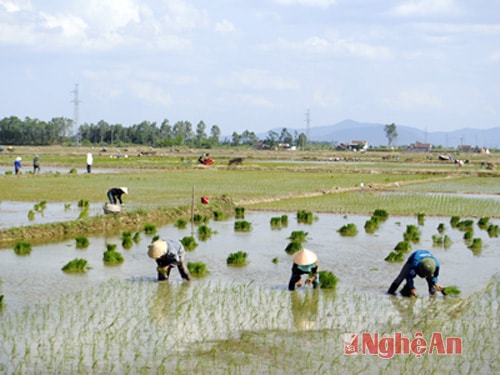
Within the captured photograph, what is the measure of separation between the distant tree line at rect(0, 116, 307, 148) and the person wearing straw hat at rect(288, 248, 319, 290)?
9033 cm

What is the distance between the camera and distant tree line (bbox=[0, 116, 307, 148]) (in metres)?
98.2

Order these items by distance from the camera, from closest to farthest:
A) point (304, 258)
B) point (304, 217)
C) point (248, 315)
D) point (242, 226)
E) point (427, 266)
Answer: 1. point (248, 315)
2. point (427, 266)
3. point (304, 258)
4. point (242, 226)
5. point (304, 217)

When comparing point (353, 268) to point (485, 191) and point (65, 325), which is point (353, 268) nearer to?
point (65, 325)

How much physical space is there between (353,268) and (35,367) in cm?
641

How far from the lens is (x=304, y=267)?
9180mm

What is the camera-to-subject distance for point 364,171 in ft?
124

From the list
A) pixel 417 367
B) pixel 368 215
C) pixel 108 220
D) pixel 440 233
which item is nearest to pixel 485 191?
pixel 368 215

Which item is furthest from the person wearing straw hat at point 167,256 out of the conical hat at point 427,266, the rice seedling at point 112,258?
the conical hat at point 427,266

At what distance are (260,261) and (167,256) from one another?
113 inches

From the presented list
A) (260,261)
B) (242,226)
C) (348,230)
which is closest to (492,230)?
(348,230)

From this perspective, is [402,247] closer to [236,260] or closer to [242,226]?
[236,260]

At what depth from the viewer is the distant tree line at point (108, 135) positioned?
322ft

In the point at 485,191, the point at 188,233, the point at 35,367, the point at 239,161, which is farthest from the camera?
the point at 239,161

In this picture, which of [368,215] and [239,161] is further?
[239,161]
